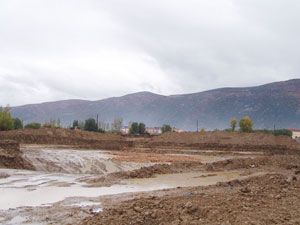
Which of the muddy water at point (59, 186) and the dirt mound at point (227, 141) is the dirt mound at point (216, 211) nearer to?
the muddy water at point (59, 186)

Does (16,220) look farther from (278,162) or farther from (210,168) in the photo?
(278,162)

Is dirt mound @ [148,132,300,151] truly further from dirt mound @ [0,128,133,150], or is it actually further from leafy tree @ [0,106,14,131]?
leafy tree @ [0,106,14,131]

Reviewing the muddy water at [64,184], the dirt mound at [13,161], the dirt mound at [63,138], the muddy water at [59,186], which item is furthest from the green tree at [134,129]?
the muddy water at [59,186]

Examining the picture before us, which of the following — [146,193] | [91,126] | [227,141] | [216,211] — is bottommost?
[146,193]

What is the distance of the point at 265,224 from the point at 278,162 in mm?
23354

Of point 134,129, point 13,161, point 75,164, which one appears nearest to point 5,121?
point 134,129

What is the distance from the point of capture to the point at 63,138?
60500 mm

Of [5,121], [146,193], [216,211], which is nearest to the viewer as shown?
[216,211]

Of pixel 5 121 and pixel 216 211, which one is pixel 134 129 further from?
pixel 216 211

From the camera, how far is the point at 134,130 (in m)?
113

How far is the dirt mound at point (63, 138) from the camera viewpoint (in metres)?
56.1

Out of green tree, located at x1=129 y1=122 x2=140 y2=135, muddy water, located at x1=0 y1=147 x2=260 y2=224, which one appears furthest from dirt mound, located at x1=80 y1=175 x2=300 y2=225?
green tree, located at x1=129 y1=122 x2=140 y2=135

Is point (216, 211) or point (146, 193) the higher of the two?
point (216, 211)

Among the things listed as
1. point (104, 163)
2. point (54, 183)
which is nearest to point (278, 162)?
point (104, 163)
